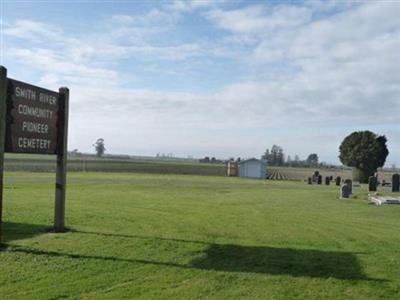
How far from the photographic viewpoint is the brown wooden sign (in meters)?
9.48

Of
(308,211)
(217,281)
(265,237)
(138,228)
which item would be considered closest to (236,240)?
(265,237)

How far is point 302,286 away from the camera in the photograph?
23.3 feet

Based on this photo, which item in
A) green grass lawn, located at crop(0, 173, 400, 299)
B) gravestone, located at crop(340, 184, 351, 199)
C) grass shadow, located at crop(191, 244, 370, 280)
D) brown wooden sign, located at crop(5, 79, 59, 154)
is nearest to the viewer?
green grass lawn, located at crop(0, 173, 400, 299)

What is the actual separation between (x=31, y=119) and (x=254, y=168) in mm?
50471

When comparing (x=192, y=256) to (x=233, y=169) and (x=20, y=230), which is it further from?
(x=233, y=169)

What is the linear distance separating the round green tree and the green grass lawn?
32.1 m

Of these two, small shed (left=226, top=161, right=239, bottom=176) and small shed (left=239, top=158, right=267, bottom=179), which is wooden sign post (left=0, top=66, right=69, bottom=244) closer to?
small shed (left=239, top=158, right=267, bottom=179)

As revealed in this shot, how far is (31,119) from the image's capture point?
10148 millimetres

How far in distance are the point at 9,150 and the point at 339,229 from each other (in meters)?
7.90

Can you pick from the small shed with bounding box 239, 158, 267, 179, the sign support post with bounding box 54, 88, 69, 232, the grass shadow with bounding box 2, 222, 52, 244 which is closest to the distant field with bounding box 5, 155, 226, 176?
the small shed with bounding box 239, 158, 267, 179

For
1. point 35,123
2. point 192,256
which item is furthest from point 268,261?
point 35,123

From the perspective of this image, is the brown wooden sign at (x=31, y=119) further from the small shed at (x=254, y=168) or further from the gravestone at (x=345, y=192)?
the small shed at (x=254, y=168)

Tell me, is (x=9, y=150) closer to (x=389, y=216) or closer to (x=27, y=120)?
A: (x=27, y=120)

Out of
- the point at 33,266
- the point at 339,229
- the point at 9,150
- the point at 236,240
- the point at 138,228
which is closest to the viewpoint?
the point at 33,266
